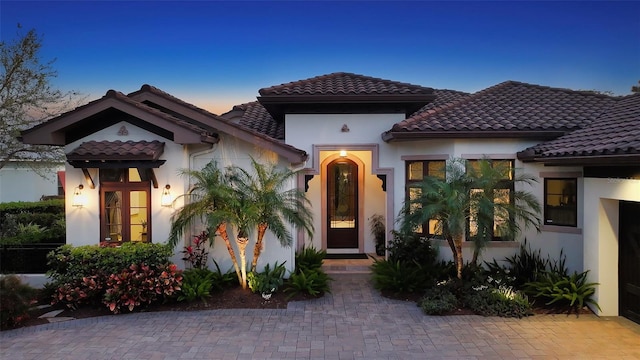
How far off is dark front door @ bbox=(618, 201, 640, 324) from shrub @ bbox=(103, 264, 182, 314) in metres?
9.09

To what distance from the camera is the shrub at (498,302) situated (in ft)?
24.3

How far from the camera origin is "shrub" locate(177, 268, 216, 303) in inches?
311

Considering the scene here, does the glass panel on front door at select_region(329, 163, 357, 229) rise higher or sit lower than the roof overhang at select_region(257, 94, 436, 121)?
lower

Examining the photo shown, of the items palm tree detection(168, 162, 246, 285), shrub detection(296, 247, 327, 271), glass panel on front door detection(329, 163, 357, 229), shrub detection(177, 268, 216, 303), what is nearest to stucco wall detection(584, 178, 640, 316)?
shrub detection(296, 247, 327, 271)

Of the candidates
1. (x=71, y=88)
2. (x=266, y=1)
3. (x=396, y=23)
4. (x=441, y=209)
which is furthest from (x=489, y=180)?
(x=71, y=88)

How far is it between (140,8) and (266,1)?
13.3ft

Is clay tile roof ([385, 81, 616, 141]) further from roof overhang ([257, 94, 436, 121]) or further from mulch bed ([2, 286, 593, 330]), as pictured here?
mulch bed ([2, 286, 593, 330])

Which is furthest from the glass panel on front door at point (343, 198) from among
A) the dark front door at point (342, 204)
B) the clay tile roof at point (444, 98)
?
the clay tile roof at point (444, 98)

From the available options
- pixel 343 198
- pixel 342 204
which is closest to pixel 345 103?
pixel 343 198

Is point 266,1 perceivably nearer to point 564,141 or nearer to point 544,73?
point 564,141

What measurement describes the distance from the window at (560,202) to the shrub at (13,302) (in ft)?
39.2

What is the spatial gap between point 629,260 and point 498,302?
8.56ft

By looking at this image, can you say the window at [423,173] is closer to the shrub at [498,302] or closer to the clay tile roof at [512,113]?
the clay tile roof at [512,113]

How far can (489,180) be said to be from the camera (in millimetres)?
7844
